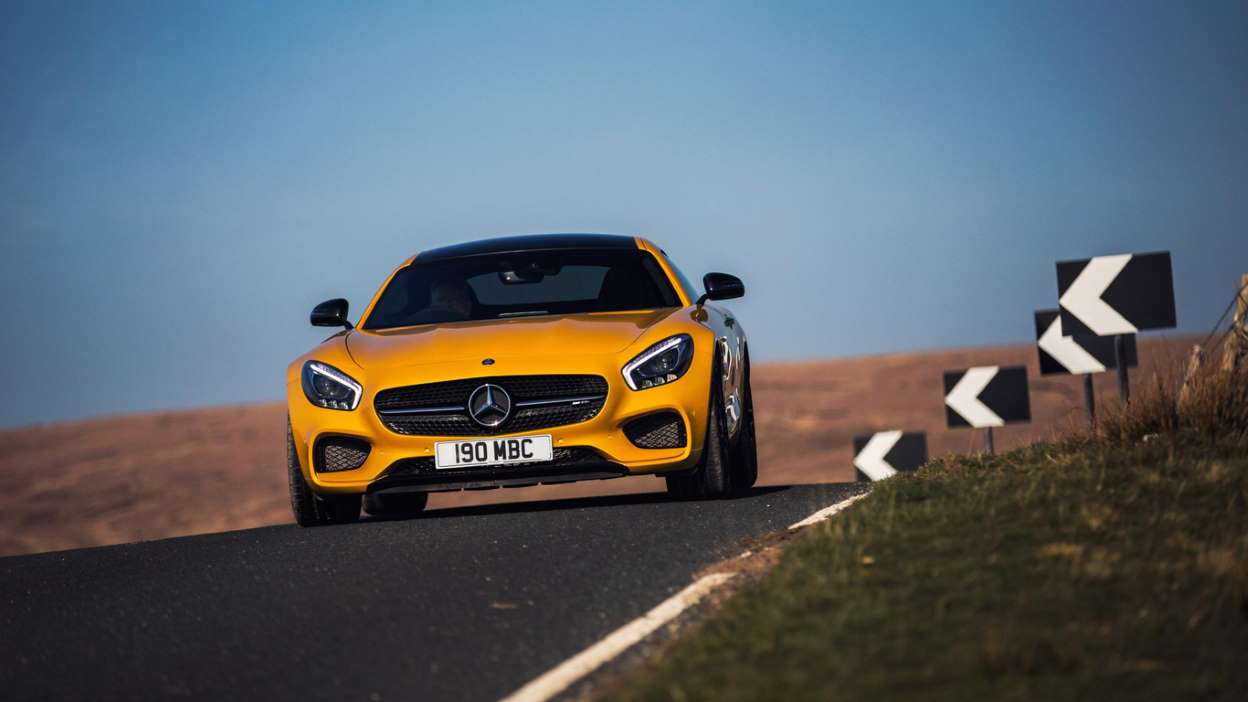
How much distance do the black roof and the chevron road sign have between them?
13.6 ft

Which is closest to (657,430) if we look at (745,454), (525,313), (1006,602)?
(745,454)

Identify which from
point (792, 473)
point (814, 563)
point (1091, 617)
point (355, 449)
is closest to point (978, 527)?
point (814, 563)

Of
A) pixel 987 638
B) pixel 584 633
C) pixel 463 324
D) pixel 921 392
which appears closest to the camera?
pixel 987 638

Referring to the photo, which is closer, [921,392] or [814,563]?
[814,563]

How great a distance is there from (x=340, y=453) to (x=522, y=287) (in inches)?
83.8

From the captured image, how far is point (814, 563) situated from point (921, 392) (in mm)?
50557

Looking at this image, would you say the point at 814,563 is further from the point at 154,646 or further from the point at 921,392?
the point at 921,392

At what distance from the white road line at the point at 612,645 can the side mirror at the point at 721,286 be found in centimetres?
422

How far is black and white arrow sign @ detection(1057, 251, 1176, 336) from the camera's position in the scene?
12273 millimetres

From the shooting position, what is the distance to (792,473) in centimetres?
3981

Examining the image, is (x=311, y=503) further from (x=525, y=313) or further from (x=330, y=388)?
(x=525, y=313)

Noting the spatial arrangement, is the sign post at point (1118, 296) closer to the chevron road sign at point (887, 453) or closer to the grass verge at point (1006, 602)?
the chevron road sign at point (887, 453)

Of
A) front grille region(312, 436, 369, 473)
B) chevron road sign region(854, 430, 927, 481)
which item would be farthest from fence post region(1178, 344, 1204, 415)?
front grille region(312, 436, 369, 473)

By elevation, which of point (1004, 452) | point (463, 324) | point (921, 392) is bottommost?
point (921, 392)
